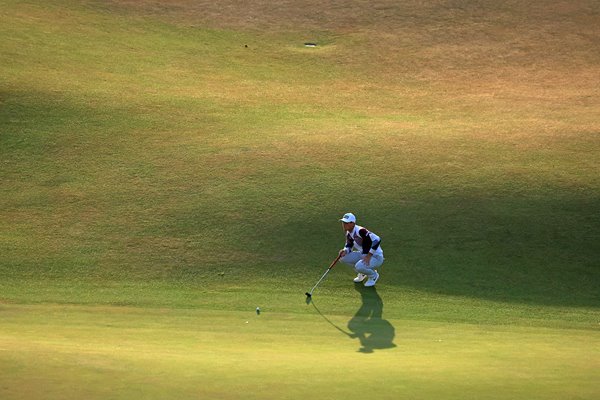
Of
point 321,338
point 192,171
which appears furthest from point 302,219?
point 321,338

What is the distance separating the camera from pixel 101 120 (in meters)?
28.7

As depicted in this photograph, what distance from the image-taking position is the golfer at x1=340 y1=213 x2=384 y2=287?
64.8 ft

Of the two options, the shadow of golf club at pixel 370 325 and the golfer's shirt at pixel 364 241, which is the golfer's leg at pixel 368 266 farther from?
the shadow of golf club at pixel 370 325

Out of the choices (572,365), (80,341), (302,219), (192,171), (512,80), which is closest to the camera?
(572,365)

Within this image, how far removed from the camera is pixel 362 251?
1994 cm

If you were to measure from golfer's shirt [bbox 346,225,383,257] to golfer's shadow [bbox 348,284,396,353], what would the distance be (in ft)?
3.15

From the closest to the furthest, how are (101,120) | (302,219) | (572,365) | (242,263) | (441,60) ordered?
(572,365)
(242,263)
(302,219)
(101,120)
(441,60)

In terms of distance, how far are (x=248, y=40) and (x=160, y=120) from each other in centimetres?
1047

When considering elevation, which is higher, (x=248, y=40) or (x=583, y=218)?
(x=248, y=40)

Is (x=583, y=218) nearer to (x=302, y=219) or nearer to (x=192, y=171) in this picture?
(x=302, y=219)

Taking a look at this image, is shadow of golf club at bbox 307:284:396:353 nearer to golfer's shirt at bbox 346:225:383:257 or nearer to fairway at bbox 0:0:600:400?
fairway at bbox 0:0:600:400

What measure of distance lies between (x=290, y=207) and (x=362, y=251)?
12.9ft

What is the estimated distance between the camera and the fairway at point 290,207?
49.3 ft

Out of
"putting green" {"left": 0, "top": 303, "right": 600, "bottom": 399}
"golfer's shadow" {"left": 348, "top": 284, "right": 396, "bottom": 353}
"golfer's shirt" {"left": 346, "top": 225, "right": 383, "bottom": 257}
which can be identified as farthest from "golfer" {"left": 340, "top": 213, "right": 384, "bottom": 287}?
"putting green" {"left": 0, "top": 303, "right": 600, "bottom": 399}
